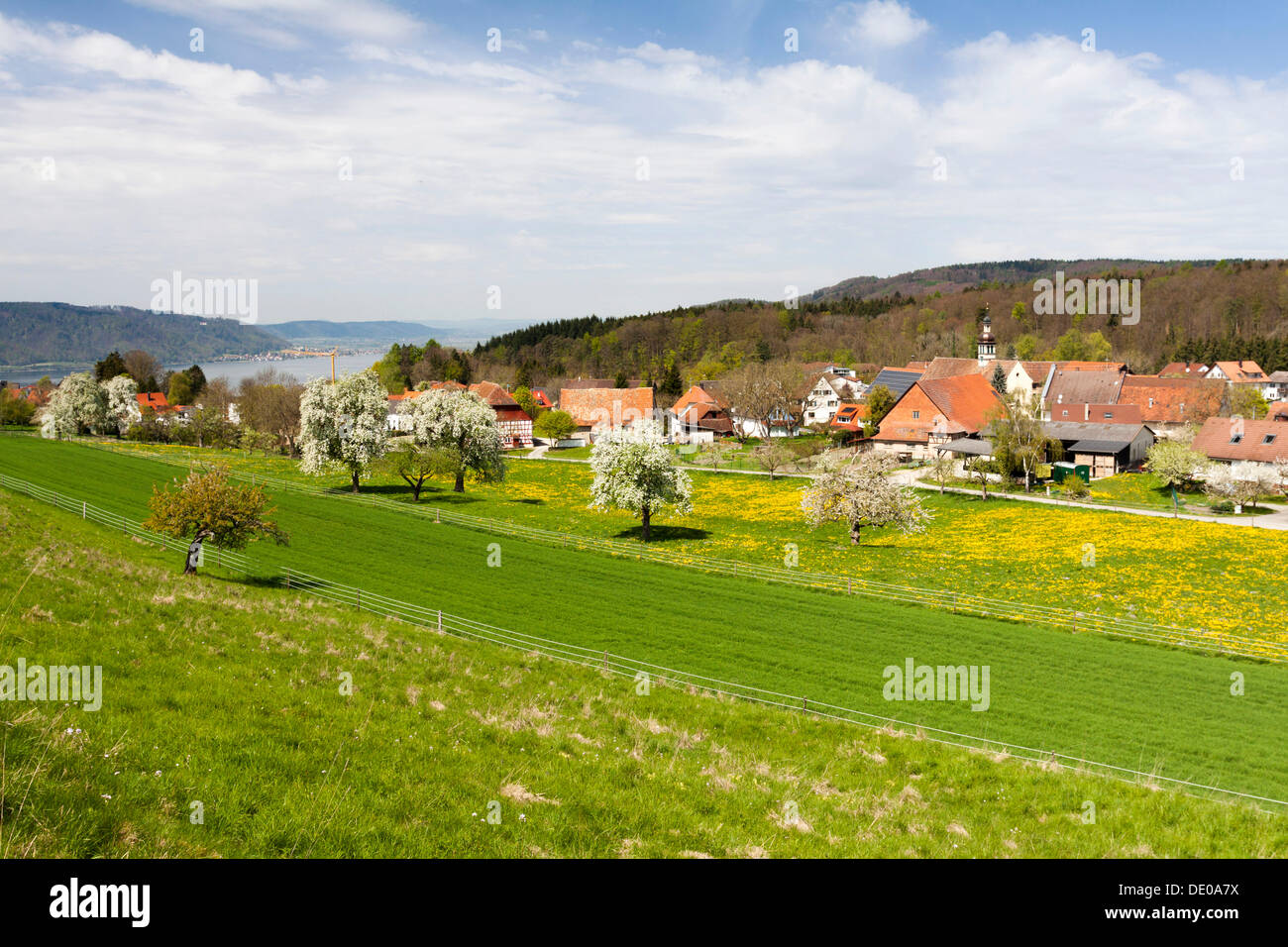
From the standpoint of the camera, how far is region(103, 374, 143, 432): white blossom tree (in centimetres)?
10544

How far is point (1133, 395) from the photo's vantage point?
313 feet

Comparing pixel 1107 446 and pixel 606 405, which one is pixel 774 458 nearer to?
pixel 1107 446

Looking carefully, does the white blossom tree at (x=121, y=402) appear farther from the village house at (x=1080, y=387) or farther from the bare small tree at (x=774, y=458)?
the village house at (x=1080, y=387)

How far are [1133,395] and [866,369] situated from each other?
2453 inches

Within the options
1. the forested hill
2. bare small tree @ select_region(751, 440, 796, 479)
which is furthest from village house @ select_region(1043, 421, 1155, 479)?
the forested hill

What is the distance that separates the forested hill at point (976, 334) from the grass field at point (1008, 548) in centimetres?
8470

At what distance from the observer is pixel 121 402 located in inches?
4181

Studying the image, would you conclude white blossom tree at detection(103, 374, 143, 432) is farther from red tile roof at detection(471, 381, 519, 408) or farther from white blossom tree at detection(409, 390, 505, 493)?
white blossom tree at detection(409, 390, 505, 493)

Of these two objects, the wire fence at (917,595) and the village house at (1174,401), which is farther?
the village house at (1174,401)

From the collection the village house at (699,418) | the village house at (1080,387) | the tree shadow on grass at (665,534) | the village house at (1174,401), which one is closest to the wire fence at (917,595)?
the tree shadow on grass at (665,534)

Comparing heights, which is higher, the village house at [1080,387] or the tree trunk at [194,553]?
the village house at [1080,387]

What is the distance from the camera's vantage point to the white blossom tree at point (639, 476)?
52.7 m

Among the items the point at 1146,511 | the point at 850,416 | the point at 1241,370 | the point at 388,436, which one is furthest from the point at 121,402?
the point at 1241,370

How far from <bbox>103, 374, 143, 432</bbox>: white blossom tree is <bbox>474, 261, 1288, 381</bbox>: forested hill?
236 feet
